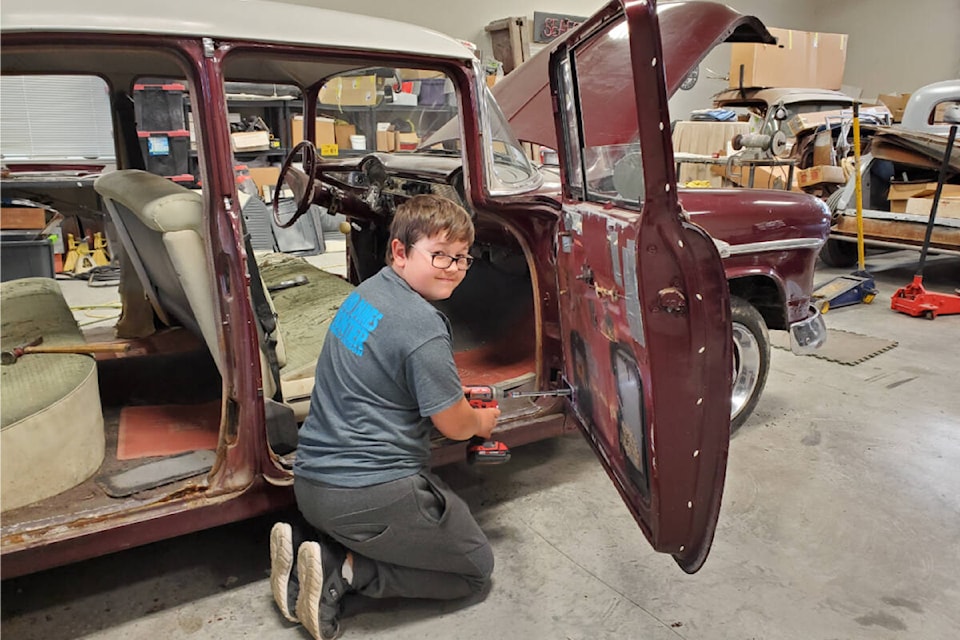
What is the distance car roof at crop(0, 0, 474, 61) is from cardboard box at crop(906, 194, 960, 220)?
5468mm

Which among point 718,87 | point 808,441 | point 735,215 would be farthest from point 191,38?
point 718,87

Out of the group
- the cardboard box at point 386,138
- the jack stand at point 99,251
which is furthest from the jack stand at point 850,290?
the jack stand at point 99,251

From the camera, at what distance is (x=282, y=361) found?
90.0 inches

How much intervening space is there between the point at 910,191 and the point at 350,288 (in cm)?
569

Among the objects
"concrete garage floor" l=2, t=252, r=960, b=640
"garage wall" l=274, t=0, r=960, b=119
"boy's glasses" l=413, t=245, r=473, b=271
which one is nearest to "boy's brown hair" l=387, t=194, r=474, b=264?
"boy's glasses" l=413, t=245, r=473, b=271

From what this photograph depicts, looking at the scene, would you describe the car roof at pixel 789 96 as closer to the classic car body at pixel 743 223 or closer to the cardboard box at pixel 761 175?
the cardboard box at pixel 761 175

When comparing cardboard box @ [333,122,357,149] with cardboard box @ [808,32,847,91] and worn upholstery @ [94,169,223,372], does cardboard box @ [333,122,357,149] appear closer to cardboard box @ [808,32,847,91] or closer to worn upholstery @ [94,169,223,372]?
worn upholstery @ [94,169,223,372]

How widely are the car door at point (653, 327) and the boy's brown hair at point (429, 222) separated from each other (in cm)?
43

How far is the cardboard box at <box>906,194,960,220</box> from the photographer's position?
5938 mm

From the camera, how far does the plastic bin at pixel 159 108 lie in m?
6.39

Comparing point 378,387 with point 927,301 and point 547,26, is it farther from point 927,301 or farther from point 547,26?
point 547,26

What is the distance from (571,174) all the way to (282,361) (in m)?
1.21

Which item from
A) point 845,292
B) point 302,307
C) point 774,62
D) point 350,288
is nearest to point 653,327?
point 302,307

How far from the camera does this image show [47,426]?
1823 millimetres
